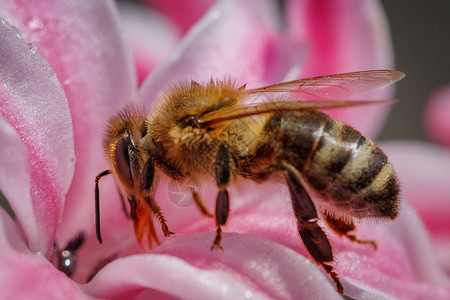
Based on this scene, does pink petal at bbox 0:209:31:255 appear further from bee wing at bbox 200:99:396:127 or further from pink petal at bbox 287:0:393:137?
pink petal at bbox 287:0:393:137

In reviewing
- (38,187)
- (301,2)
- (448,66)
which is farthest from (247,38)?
(448,66)

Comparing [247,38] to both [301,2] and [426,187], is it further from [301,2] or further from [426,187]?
[426,187]

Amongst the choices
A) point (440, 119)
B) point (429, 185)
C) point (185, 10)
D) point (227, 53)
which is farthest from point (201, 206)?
point (440, 119)

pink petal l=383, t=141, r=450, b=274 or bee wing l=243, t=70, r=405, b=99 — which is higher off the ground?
bee wing l=243, t=70, r=405, b=99

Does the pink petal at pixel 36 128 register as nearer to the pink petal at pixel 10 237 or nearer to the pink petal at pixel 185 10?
the pink petal at pixel 10 237

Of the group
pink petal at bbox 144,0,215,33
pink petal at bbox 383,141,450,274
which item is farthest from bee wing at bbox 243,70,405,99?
pink petal at bbox 144,0,215,33

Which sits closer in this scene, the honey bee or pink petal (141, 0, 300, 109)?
the honey bee

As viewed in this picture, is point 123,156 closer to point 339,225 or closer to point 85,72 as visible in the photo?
Answer: point 85,72

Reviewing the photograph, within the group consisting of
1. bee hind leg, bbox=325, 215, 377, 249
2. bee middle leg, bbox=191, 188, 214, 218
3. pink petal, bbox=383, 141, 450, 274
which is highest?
bee middle leg, bbox=191, 188, 214, 218
